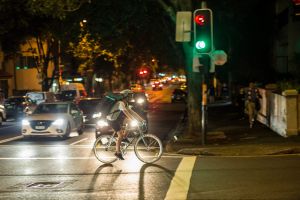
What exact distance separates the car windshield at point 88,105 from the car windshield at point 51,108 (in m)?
4.60

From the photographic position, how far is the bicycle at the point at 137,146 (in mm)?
13617

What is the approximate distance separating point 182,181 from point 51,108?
499 inches

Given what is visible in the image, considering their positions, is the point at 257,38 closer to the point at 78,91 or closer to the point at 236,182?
the point at 78,91

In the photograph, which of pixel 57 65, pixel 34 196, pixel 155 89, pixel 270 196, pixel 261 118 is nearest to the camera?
pixel 270 196

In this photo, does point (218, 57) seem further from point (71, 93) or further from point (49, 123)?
point (71, 93)

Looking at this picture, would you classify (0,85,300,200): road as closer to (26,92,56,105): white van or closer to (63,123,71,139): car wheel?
(63,123,71,139): car wheel

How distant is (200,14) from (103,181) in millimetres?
7108

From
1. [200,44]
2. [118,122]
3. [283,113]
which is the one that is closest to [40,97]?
[283,113]

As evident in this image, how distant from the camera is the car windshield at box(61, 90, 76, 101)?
40.3m

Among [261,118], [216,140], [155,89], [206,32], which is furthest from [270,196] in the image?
[155,89]

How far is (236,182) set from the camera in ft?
34.1

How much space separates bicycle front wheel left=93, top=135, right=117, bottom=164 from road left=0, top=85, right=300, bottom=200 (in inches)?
8.9

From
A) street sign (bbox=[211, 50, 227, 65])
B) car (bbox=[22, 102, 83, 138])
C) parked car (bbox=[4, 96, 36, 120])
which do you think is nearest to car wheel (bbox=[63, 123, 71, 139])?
car (bbox=[22, 102, 83, 138])

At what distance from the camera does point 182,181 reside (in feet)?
35.2
